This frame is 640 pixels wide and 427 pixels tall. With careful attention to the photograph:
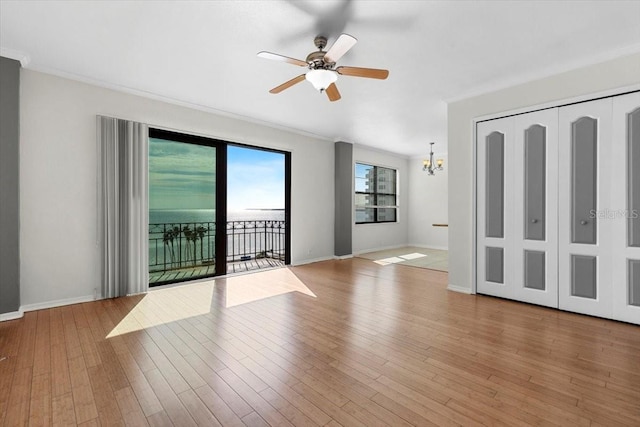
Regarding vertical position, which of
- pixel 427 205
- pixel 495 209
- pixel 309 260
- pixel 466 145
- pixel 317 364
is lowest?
pixel 317 364

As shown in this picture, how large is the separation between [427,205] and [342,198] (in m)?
3.43

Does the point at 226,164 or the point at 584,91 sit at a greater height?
the point at 584,91

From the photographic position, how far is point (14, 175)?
3145 mm

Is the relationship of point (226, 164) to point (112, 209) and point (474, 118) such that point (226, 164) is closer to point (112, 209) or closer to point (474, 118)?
point (112, 209)

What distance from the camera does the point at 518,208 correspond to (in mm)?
3707

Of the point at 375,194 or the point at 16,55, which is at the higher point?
the point at 16,55

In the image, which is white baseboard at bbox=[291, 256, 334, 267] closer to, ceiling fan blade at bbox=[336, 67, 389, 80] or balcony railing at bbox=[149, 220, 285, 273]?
balcony railing at bbox=[149, 220, 285, 273]

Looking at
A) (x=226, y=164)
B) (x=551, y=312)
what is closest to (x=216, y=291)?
(x=226, y=164)

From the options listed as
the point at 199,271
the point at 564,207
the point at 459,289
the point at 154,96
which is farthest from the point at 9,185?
the point at 564,207

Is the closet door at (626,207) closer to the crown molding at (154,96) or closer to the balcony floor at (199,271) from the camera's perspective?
the crown molding at (154,96)

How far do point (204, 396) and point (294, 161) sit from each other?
15.9ft

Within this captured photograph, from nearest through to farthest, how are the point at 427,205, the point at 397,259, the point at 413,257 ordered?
the point at 397,259 < the point at 413,257 < the point at 427,205

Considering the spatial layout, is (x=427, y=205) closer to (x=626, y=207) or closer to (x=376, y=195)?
(x=376, y=195)

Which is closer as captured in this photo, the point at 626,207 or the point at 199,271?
the point at 626,207
